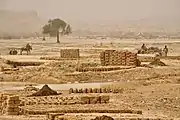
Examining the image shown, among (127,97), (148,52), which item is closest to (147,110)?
(127,97)

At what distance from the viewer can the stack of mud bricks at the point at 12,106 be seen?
2072cm

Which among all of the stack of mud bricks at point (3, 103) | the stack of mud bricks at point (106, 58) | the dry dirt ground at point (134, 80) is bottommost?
the dry dirt ground at point (134, 80)

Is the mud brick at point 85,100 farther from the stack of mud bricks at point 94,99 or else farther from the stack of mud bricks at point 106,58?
the stack of mud bricks at point 106,58

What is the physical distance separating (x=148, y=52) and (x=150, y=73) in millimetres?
20344

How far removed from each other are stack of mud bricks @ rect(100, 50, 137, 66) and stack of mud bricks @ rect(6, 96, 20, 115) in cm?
1631

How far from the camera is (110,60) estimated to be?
124 ft

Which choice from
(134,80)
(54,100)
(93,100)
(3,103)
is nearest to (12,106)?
(3,103)

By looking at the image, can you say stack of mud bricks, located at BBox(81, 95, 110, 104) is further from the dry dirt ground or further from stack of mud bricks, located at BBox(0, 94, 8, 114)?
stack of mud bricks, located at BBox(0, 94, 8, 114)

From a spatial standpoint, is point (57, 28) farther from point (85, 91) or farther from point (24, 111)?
point (24, 111)

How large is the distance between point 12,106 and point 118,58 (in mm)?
17036

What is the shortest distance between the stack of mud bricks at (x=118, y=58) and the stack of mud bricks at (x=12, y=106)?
642 inches

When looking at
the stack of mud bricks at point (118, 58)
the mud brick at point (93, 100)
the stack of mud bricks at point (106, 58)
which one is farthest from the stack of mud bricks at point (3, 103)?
the stack of mud bricks at point (106, 58)

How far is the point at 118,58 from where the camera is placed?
37312 millimetres

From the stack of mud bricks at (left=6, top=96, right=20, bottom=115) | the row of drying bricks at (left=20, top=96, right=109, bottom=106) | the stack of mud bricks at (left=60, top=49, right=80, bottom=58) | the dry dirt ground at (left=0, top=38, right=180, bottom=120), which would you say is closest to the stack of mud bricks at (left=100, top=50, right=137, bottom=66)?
the dry dirt ground at (left=0, top=38, right=180, bottom=120)
